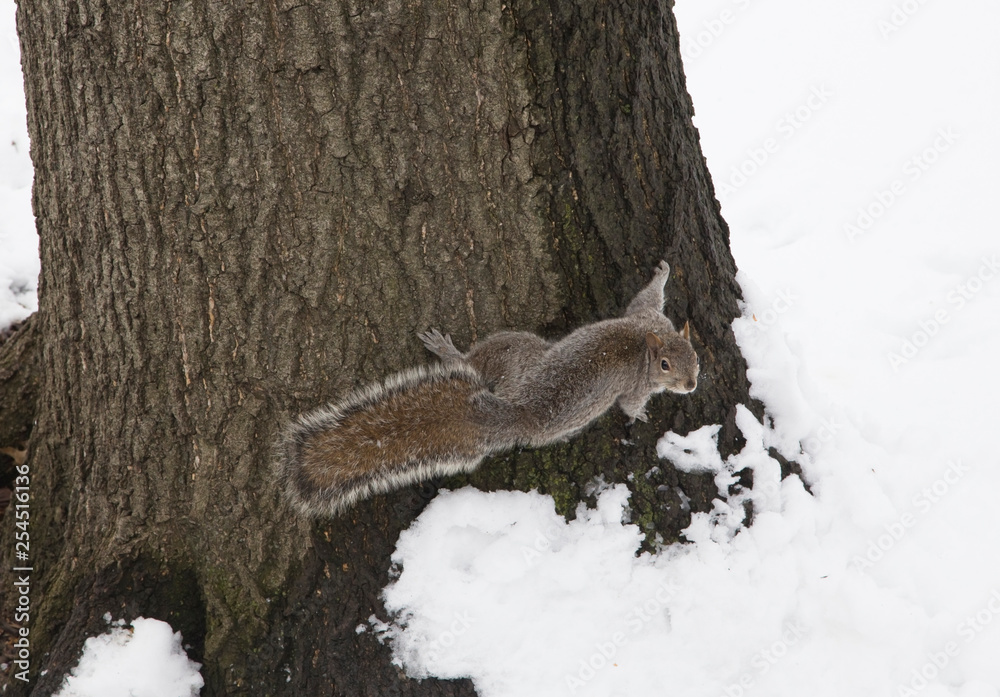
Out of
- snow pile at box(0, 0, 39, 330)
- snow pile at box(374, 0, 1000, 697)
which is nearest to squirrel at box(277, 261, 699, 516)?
snow pile at box(374, 0, 1000, 697)

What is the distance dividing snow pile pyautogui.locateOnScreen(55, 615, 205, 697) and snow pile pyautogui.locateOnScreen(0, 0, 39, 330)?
5.82ft

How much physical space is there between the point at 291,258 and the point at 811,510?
6.05 ft

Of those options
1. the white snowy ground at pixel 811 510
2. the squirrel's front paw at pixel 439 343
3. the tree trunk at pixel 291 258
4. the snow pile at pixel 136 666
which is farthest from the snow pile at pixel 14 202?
the squirrel's front paw at pixel 439 343

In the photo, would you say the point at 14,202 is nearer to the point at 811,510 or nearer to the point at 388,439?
the point at 388,439

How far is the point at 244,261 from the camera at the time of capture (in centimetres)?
203

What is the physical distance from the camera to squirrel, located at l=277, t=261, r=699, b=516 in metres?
2.17

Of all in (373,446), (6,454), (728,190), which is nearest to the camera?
(373,446)

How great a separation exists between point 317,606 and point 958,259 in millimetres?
4240

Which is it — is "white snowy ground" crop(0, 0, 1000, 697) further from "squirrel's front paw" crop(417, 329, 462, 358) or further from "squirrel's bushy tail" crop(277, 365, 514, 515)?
"squirrel's front paw" crop(417, 329, 462, 358)

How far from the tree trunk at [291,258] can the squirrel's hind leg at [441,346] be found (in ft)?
0.13

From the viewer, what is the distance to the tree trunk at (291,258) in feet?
6.26

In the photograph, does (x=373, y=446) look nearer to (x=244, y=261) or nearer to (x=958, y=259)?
(x=244, y=261)

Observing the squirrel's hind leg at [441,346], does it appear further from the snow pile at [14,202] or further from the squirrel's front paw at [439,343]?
the snow pile at [14,202]

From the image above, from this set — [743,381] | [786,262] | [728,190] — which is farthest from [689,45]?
[743,381]
